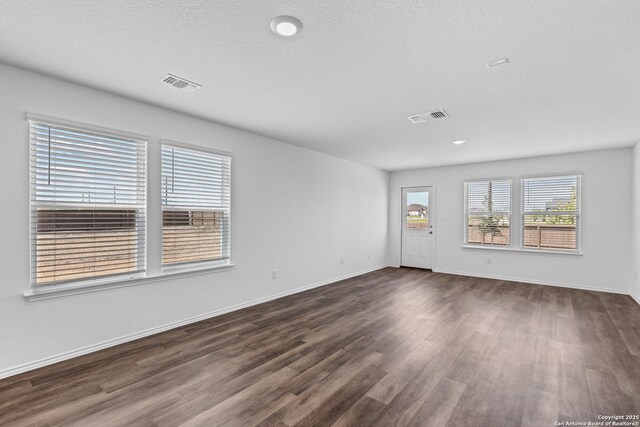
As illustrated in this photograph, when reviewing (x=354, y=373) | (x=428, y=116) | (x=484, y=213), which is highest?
(x=428, y=116)

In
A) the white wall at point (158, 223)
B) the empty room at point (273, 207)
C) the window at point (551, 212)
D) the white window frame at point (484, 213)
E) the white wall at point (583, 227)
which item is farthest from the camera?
the white window frame at point (484, 213)

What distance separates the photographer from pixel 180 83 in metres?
2.85

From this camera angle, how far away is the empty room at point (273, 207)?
78.8 inches

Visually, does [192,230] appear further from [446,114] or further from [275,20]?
[446,114]

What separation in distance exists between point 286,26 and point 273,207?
123 inches

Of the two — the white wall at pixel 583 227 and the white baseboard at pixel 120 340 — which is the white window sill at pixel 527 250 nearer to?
the white wall at pixel 583 227

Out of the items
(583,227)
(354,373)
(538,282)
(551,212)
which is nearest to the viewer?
(354,373)

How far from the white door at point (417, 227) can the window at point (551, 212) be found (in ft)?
6.39

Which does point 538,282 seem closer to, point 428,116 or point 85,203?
point 428,116

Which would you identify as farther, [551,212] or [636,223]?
[551,212]

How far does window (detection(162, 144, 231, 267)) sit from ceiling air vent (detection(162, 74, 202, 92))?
891mm

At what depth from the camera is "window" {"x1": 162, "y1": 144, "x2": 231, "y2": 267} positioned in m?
3.58

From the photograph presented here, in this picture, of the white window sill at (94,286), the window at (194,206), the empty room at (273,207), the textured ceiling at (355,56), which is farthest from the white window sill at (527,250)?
the white window sill at (94,286)

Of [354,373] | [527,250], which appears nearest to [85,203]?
[354,373]
